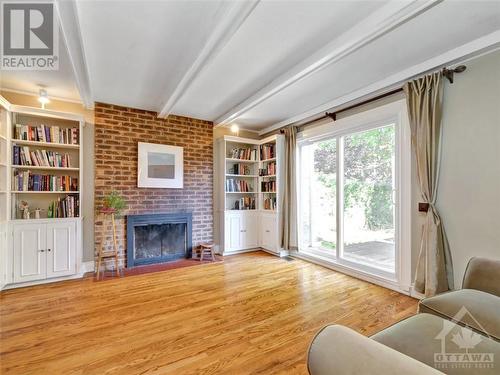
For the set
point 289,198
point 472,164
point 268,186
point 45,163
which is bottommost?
point 289,198

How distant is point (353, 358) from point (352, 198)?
9.89 feet

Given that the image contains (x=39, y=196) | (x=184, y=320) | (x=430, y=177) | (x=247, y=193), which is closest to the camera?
(x=184, y=320)

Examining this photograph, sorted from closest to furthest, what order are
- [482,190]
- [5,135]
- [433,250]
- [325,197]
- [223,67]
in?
[482,190] < [433,250] < [223,67] < [5,135] < [325,197]

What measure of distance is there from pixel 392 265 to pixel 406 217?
734 mm

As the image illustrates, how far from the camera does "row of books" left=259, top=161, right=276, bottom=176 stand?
15.2ft

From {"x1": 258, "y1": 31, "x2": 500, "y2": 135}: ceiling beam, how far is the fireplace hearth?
3.00 m

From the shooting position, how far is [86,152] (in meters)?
3.59

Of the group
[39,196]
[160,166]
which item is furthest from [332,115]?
[39,196]

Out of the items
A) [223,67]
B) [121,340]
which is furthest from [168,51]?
[121,340]

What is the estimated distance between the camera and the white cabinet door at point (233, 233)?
452cm

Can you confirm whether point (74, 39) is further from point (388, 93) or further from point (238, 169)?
point (388, 93)

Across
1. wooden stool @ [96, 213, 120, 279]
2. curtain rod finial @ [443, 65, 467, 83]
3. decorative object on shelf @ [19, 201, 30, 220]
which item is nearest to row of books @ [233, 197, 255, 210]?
wooden stool @ [96, 213, 120, 279]

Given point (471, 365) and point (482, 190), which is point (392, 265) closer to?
point (482, 190)

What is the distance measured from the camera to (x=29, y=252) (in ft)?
9.86
